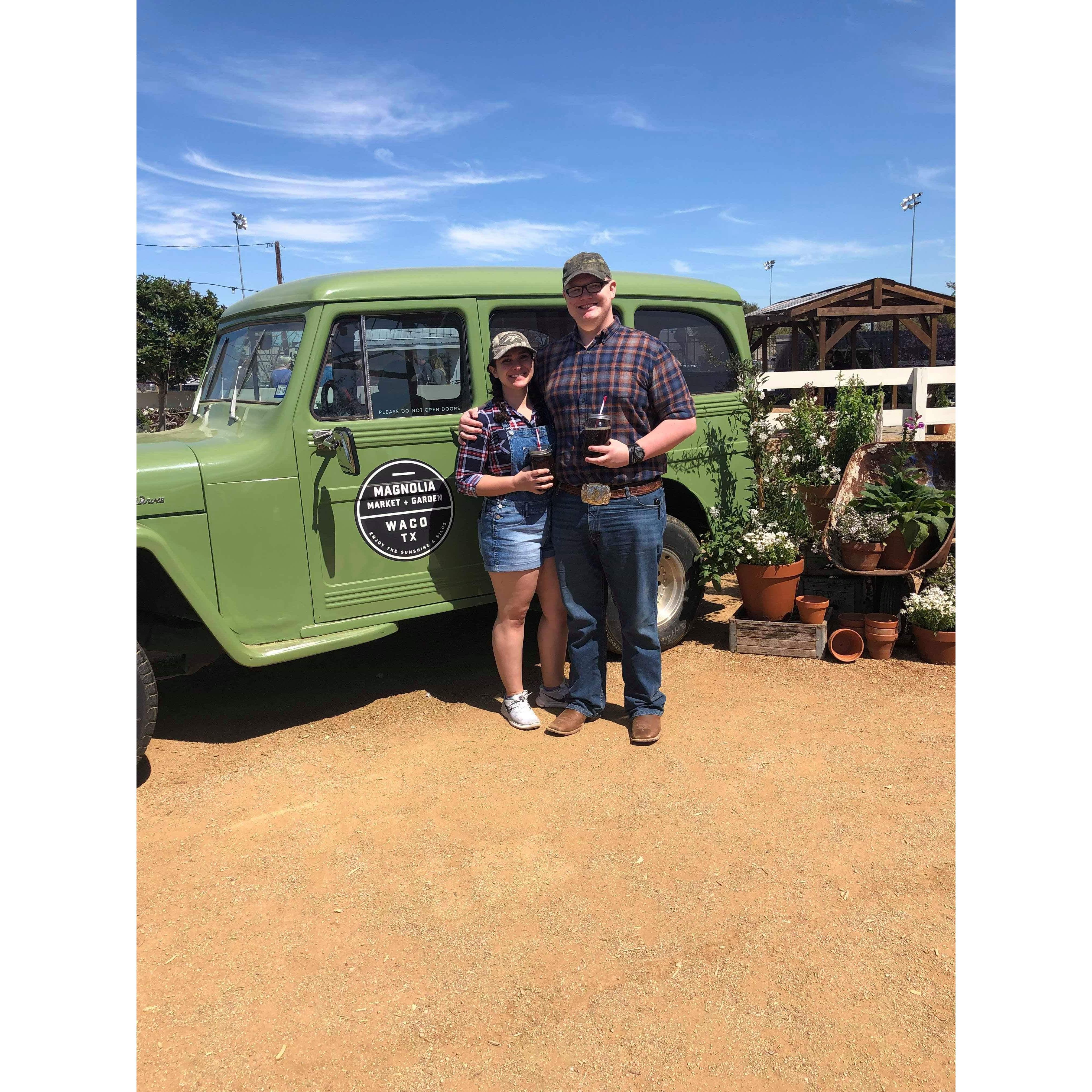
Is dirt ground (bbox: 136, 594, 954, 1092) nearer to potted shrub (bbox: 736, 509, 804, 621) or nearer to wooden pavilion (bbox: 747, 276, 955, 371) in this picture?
potted shrub (bbox: 736, 509, 804, 621)

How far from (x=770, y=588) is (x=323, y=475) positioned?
2.87 metres

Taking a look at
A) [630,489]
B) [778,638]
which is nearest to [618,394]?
[630,489]

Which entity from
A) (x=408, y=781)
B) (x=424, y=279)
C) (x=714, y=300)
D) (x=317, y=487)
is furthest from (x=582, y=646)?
(x=714, y=300)

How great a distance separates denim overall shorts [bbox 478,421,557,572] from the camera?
4.11 metres

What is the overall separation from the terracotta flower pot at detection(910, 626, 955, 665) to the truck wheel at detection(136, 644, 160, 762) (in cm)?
423

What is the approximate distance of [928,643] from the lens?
5129 mm

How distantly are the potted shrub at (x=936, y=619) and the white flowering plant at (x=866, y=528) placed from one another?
412mm

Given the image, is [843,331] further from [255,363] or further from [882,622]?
[255,363]

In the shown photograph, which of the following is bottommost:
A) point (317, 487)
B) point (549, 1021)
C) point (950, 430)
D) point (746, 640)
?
point (549, 1021)

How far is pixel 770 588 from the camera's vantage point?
17.7 feet

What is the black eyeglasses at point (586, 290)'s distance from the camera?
390 cm

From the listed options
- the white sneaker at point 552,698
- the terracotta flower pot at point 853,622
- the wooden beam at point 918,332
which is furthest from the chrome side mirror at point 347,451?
the wooden beam at point 918,332

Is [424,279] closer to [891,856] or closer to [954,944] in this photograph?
[891,856]

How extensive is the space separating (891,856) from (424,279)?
11.3 feet
